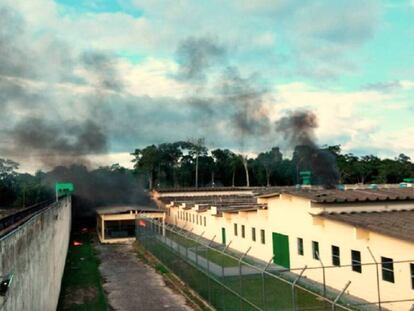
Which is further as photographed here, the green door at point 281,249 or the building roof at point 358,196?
the green door at point 281,249

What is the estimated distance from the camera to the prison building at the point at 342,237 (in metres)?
18.2

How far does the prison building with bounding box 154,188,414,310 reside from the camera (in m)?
18.2

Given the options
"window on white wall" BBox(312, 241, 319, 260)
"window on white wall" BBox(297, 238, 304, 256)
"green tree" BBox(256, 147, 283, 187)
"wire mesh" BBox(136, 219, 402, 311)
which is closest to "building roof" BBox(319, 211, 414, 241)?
"window on white wall" BBox(312, 241, 319, 260)

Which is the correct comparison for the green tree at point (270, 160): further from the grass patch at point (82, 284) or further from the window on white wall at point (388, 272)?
the window on white wall at point (388, 272)

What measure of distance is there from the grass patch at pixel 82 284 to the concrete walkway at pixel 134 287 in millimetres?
484

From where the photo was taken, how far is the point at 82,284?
85.8 feet

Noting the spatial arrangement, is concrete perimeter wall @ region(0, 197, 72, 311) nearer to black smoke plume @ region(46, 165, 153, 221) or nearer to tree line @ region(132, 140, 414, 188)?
black smoke plume @ region(46, 165, 153, 221)

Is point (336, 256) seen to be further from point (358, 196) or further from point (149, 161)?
point (149, 161)

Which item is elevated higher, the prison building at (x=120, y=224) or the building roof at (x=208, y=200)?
the building roof at (x=208, y=200)

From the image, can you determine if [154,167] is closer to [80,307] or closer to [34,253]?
[80,307]

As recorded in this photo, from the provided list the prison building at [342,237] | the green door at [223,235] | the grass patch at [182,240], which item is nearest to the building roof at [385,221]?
the prison building at [342,237]

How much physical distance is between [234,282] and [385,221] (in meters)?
8.34

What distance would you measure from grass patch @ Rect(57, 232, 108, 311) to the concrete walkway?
484mm

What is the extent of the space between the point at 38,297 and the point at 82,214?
55.5 m
